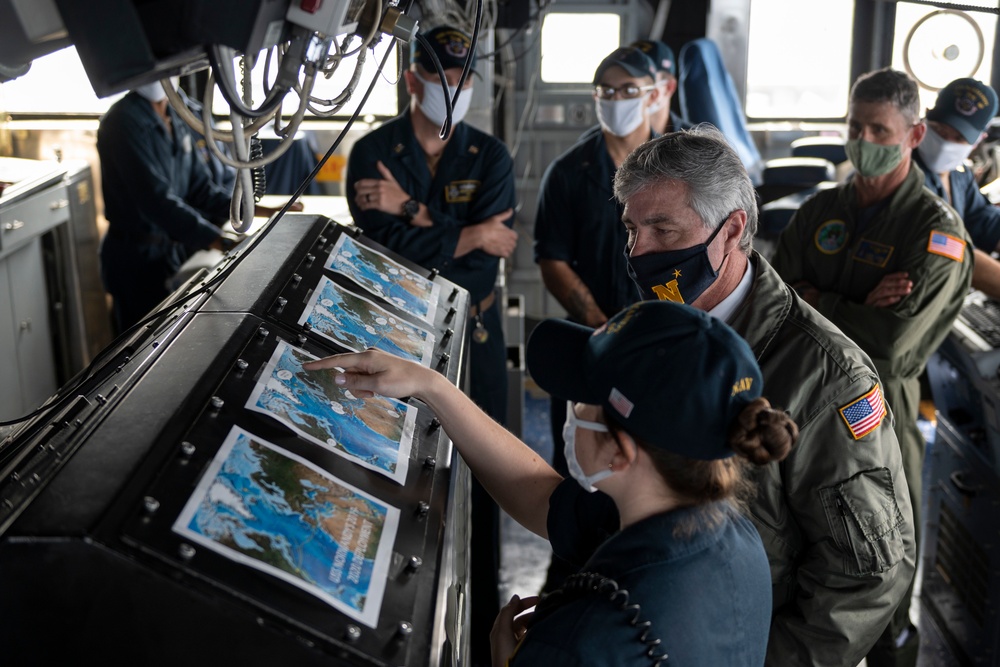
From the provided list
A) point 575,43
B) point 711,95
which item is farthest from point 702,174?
point 575,43

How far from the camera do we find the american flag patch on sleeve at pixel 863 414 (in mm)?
1548

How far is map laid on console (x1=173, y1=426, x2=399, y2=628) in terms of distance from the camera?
1.13 m

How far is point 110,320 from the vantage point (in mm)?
5211

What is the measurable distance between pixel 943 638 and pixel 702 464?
2359 millimetres

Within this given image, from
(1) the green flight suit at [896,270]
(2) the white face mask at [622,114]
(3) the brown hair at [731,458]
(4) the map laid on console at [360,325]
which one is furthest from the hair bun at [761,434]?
(2) the white face mask at [622,114]

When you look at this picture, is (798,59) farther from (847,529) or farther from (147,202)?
(847,529)

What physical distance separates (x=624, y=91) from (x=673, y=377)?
2.31m

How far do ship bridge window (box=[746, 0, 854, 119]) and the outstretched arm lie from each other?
17.3 feet

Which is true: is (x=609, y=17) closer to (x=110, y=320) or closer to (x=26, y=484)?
(x=110, y=320)

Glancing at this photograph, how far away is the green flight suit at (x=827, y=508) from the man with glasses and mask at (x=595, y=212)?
162cm

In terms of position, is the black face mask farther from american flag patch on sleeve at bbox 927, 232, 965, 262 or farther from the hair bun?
american flag patch on sleeve at bbox 927, 232, 965, 262

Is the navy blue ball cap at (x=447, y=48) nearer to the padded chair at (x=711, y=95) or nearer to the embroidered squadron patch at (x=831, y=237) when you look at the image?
the embroidered squadron patch at (x=831, y=237)

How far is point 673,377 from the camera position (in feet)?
3.77

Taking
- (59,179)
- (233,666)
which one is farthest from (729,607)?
(59,179)
